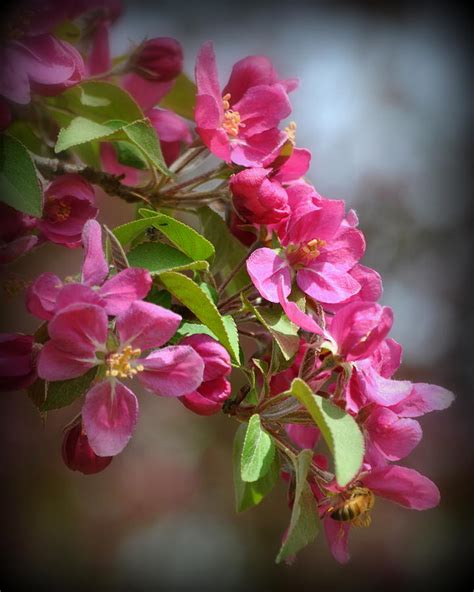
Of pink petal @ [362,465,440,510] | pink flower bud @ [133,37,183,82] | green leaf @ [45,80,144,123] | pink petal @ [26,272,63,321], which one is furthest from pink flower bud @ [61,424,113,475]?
pink flower bud @ [133,37,183,82]

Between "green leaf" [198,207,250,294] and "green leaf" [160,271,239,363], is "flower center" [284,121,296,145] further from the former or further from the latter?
"green leaf" [160,271,239,363]

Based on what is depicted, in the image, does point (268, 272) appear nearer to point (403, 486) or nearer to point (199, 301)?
point (199, 301)

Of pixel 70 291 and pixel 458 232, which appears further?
pixel 458 232

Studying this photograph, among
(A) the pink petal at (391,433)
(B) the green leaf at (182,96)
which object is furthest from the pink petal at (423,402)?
(B) the green leaf at (182,96)

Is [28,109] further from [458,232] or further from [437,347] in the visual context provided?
[458,232]

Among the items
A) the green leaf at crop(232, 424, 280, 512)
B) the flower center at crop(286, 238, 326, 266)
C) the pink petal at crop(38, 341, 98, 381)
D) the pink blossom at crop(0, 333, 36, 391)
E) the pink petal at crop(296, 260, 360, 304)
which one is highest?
the flower center at crop(286, 238, 326, 266)

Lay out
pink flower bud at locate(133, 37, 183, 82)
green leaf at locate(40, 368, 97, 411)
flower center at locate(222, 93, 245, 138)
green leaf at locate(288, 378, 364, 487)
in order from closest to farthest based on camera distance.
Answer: green leaf at locate(288, 378, 364, 487) → green leaf at locate(40, 368, 97, 411) → flower center at locate(222, 93, 245, 138) → pink flower bud at locate(133, 37, 183, 82)

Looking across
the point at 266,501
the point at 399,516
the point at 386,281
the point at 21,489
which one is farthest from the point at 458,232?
the point at 21,489
